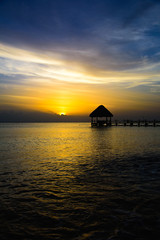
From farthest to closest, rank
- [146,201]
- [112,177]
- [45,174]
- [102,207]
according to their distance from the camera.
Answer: [45,174], [112,177], [146,201], [102,207]

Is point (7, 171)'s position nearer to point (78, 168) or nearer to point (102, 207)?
point (78, 168)

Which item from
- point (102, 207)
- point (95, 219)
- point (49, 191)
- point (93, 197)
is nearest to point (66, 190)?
point (49, 191)

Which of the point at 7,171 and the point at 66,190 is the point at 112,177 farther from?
the point at 7,171

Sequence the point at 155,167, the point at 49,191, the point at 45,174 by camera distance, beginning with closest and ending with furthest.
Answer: the point at 49,191 → the point at 45,174 → the point at 155,167

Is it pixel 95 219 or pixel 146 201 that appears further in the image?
pixel 146 201

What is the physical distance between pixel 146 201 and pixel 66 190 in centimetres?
243

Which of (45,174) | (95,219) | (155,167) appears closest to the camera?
(95,219)

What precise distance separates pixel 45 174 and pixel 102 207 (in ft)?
12.5

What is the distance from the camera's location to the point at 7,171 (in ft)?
27.3

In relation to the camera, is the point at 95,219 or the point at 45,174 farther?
the point at 45,174

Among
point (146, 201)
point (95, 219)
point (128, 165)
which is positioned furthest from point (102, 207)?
point (128, 165)

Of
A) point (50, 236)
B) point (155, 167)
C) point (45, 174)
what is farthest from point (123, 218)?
point (155, 167)

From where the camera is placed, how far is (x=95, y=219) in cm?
413

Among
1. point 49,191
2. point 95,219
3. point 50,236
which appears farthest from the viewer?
point 49,191
